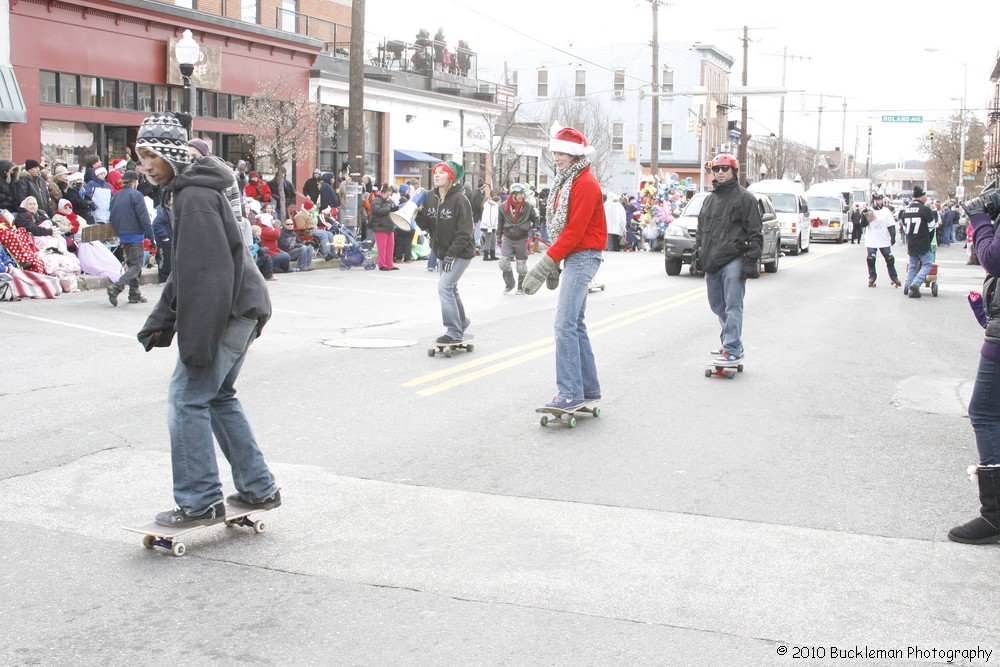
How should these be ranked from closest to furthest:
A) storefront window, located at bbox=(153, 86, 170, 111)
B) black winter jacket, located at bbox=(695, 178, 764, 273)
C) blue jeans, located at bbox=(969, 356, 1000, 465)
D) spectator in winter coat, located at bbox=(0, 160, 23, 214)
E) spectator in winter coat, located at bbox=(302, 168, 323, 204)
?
blue jeans, located at bbox=(969, 356, 1000, 465)
black winter jacket, located at bbox=(695, 178, 764, 273)
spectator in winter coat, located at bbox=(0, 160, 23, 214)
spectator in winter coat, located at bbox=(302, 168, 323, 204)
storefront window, located at bbox=(153, 86, 170, 111)

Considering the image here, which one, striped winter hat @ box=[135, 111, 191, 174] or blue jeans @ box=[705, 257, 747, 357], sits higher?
striped winter hat @ box=[135, 111, 191, 174]

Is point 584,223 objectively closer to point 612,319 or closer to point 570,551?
point 570,551

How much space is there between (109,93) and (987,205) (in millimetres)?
23506

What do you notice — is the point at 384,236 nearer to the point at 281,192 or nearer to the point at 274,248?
the point at 274,248

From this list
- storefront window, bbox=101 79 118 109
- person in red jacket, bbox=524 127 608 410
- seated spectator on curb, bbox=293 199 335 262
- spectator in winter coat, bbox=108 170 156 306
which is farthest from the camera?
storefront window, bbox=101 79 118 109

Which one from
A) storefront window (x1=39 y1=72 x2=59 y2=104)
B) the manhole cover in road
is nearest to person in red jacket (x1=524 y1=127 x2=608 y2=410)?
the manhole cover in road

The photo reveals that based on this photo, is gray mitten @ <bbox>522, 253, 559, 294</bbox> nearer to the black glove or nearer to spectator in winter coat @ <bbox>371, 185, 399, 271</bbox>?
the black glove

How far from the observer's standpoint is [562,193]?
7598 mm

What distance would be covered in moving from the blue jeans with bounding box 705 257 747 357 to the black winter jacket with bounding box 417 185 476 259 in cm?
242

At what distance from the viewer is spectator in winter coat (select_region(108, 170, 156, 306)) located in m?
14.2

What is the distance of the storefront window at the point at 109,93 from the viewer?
2462 centimetres

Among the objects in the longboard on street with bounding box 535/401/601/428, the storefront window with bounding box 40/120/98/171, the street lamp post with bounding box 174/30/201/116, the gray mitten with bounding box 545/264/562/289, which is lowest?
the longboard on street with bounding box 535/401/601/428

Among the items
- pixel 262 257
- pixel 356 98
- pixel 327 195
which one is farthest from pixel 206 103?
pixel 262 257

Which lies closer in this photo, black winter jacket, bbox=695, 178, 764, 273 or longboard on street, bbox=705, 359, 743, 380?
black winter jacket, bbox=695, 178, 764, 273
